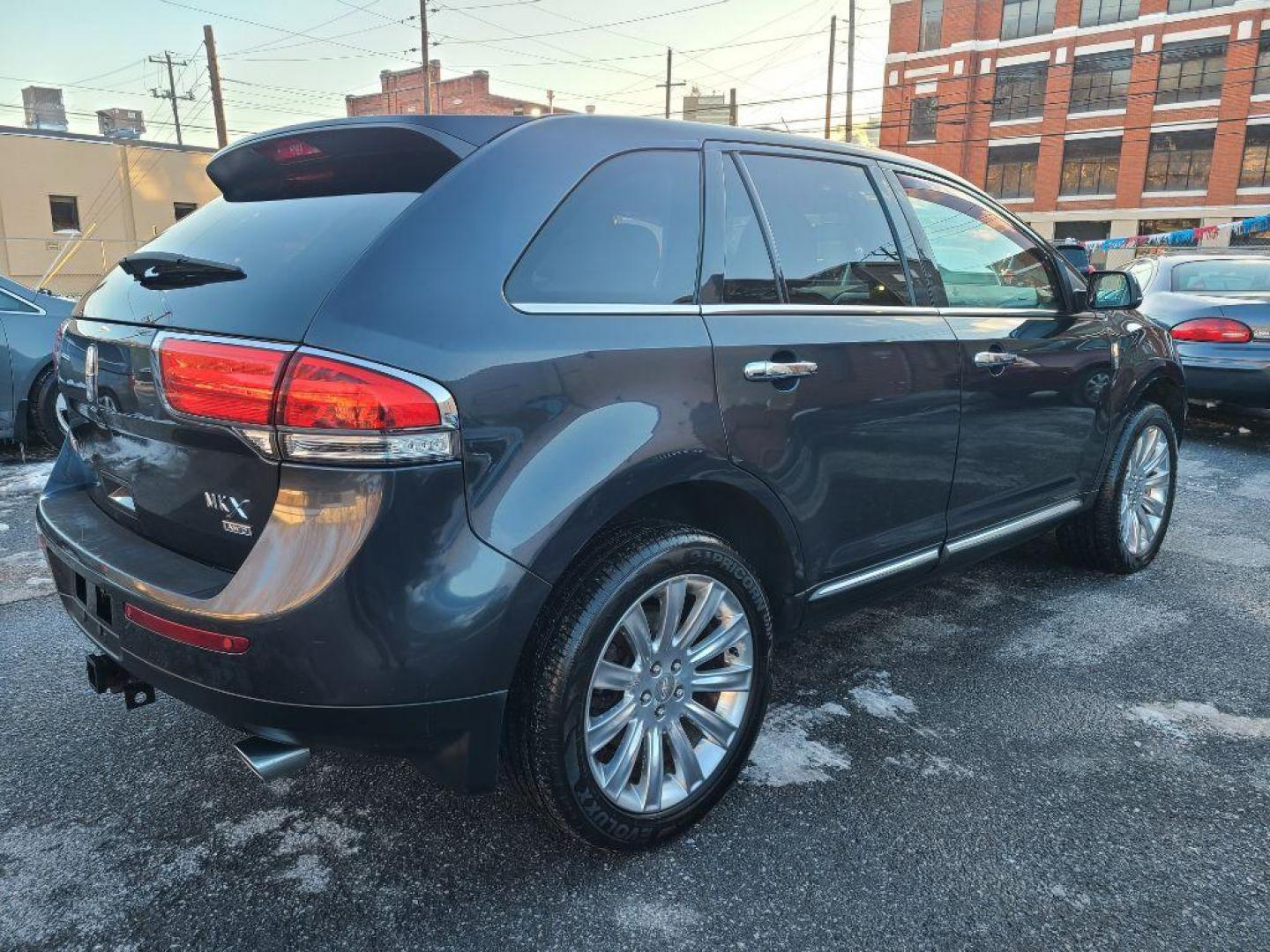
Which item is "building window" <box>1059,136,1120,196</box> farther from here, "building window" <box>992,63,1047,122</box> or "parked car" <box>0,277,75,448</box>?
"parked car" <box>0,277,75,448</box>

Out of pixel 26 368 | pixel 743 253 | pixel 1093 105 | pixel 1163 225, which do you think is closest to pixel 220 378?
pixel 743 253

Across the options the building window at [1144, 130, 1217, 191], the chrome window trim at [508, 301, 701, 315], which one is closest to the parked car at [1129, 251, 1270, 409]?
the chrome window trim at [508, 301, 701, 315]

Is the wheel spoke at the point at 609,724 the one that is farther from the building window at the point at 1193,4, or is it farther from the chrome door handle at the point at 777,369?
the building window at the point at 1193,4

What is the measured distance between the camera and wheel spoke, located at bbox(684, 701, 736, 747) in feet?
7.51

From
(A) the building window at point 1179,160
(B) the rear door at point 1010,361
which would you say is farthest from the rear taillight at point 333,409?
(A) the building window at point 1179,160

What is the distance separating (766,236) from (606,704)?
53.0 inches

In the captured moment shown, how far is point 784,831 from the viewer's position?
2.32 m

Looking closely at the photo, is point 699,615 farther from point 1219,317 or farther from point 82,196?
point 82,196

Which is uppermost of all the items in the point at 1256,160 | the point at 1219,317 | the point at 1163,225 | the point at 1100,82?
the point at 1100,82

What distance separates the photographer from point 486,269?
1.88 meters

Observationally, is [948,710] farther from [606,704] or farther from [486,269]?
[486,269]

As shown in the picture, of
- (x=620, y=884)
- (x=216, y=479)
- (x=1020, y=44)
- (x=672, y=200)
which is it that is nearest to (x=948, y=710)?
(x=620, y=884)

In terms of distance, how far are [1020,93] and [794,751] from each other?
49374mm

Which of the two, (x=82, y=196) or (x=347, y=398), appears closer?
(x=347, y=398)
